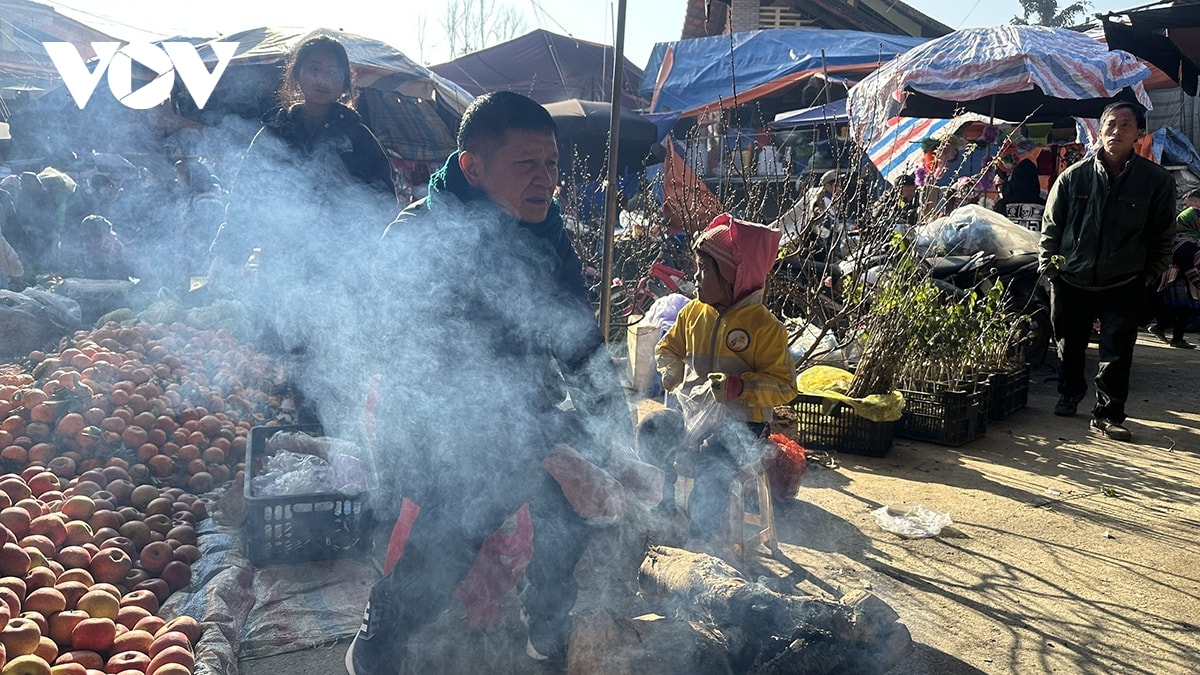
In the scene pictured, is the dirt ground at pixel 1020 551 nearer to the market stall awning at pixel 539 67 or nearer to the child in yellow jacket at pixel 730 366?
the child in yellow jacket at pixel 730 366

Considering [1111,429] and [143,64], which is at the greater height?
[143,64]

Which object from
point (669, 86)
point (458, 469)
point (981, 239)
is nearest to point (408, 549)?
point (458, 469)

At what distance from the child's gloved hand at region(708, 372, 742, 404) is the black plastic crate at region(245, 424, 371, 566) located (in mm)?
1490

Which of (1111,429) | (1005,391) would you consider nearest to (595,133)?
(1005,391)

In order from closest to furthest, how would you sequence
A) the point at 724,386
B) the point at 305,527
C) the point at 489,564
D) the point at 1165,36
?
the point at 489,564
the point at 305,527
the point at 724,386
the point at 1165,36

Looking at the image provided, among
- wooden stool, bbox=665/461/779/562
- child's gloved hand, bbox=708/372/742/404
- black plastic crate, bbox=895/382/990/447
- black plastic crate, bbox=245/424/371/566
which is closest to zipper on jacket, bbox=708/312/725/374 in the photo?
child's gloved hand, bbox=708/372/742/404

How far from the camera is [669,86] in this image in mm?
17000

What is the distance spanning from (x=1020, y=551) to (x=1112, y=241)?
110 inches

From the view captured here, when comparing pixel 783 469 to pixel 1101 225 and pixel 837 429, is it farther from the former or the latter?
pixel 1101 225

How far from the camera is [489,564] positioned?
2.30 m

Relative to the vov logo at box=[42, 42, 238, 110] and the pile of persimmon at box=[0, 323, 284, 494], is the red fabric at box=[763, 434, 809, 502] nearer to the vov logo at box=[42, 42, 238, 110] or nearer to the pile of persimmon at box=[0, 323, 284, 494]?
the pile of persimmon at box=[0, 323, 284, 494]

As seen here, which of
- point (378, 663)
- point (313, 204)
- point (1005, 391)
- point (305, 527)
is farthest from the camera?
point (1005, 391)

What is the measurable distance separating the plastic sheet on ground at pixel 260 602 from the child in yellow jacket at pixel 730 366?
1.30m

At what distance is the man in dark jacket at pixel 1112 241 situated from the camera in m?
5.12
